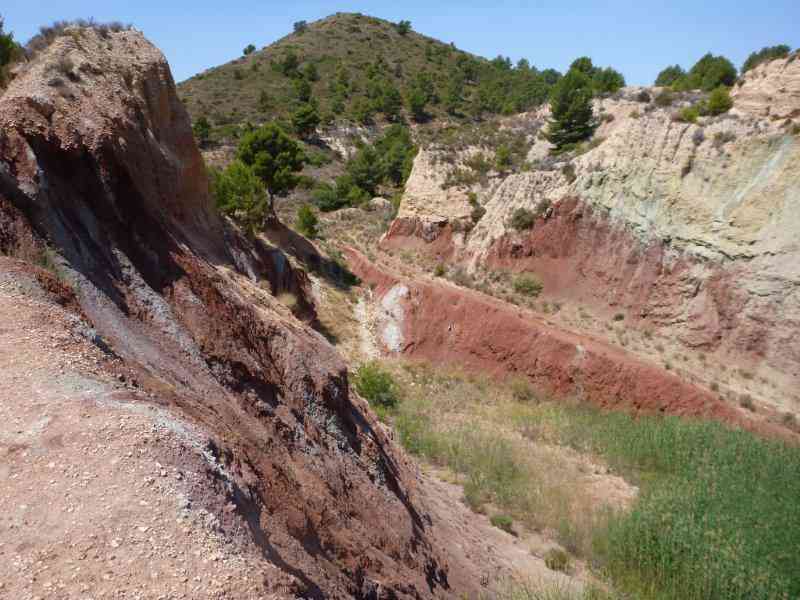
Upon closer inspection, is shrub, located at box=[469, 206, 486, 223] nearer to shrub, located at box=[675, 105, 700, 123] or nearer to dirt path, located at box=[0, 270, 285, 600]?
shrub, located at box=[675, 105, 700, 123]

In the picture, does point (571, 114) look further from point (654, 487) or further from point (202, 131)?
point (202, 131)

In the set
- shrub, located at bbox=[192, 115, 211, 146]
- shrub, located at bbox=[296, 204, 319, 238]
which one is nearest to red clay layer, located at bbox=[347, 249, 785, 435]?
shrub, located at bbox=[296, 204, 319, 238]

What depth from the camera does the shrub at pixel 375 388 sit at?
58.3ft

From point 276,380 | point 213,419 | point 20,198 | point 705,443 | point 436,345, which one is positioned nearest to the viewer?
point 213,419

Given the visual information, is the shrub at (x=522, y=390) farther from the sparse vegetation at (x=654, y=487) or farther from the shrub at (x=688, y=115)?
the shrub at (x=688, y=115)

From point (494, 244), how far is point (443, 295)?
530cm

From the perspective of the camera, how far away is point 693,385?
58.9ft

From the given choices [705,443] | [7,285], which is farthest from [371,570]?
[705,443]

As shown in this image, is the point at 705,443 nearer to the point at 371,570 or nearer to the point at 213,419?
the point at 371,570

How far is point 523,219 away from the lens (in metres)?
27.9

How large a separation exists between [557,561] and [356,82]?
240ft

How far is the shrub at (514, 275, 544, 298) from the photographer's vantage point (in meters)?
26.1

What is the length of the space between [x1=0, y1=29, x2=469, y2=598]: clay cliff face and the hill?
4725 centimetres

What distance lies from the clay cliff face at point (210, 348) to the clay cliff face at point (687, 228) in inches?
628
